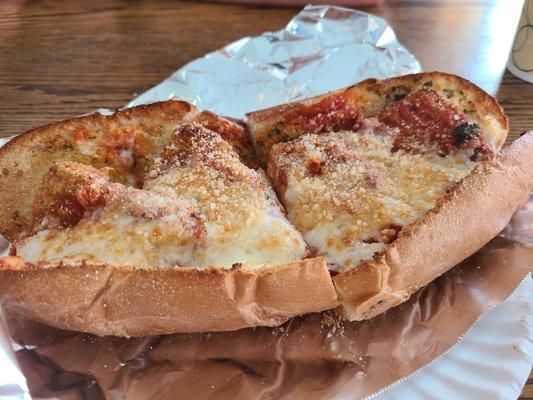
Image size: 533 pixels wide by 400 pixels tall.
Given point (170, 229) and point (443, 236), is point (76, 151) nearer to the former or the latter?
point (170, 229)

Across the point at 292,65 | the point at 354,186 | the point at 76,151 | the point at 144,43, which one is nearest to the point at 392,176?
the point at 354,186

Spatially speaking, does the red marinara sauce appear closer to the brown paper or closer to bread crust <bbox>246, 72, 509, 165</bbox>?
bread crust <bbox>246, 72, 509, 165</bbox>

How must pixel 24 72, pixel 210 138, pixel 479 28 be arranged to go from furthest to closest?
pixel 479 28
pixel 24 72
pixel 210 138

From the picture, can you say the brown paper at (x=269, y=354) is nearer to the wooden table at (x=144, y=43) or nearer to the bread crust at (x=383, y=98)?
the bread crust at (x=383, y=98)

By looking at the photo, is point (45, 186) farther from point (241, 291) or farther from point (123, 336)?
point (241, 291)

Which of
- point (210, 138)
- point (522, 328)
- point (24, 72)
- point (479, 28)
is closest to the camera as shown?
point (522, 328)

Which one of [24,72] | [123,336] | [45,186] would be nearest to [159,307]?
[123,336]
